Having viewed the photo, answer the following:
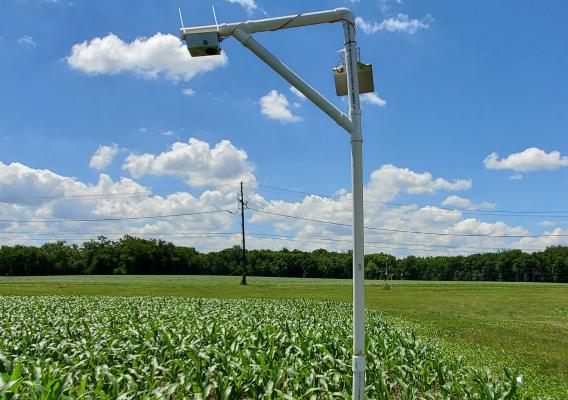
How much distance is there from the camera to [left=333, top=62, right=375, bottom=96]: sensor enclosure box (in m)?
4.99

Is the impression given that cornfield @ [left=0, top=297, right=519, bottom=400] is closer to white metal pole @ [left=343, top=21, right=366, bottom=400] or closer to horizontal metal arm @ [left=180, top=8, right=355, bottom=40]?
white metal pole @ [left=343, top=21, right=366, bottom=400]

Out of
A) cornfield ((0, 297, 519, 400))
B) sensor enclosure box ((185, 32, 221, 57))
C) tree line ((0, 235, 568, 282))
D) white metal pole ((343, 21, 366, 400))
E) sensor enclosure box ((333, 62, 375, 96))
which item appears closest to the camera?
white metal pole ((343, 21, 366, 400))

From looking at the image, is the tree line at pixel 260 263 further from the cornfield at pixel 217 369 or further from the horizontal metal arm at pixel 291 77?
the horizontal metal arm at pixel 291 77

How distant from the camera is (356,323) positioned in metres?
4.66

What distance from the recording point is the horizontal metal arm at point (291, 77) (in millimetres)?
4734

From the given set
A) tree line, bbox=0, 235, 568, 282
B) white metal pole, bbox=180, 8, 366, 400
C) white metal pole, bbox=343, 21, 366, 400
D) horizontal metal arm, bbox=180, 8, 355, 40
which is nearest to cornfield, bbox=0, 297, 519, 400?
white metal pole, bbox=343, 21, 366, 400

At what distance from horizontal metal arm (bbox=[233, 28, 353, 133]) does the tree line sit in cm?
9898

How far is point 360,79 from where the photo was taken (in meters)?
5.04

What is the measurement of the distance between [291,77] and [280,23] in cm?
64

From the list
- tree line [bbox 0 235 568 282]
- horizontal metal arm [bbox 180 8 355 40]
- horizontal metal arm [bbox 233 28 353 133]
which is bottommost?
tree line [bbox 0 235 568 282]

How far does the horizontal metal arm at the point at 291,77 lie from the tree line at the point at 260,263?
9898cm

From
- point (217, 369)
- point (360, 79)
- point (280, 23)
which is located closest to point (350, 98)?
point (360, 79)

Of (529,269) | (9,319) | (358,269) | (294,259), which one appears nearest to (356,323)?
(358,269)

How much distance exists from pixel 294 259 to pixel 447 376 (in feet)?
345
